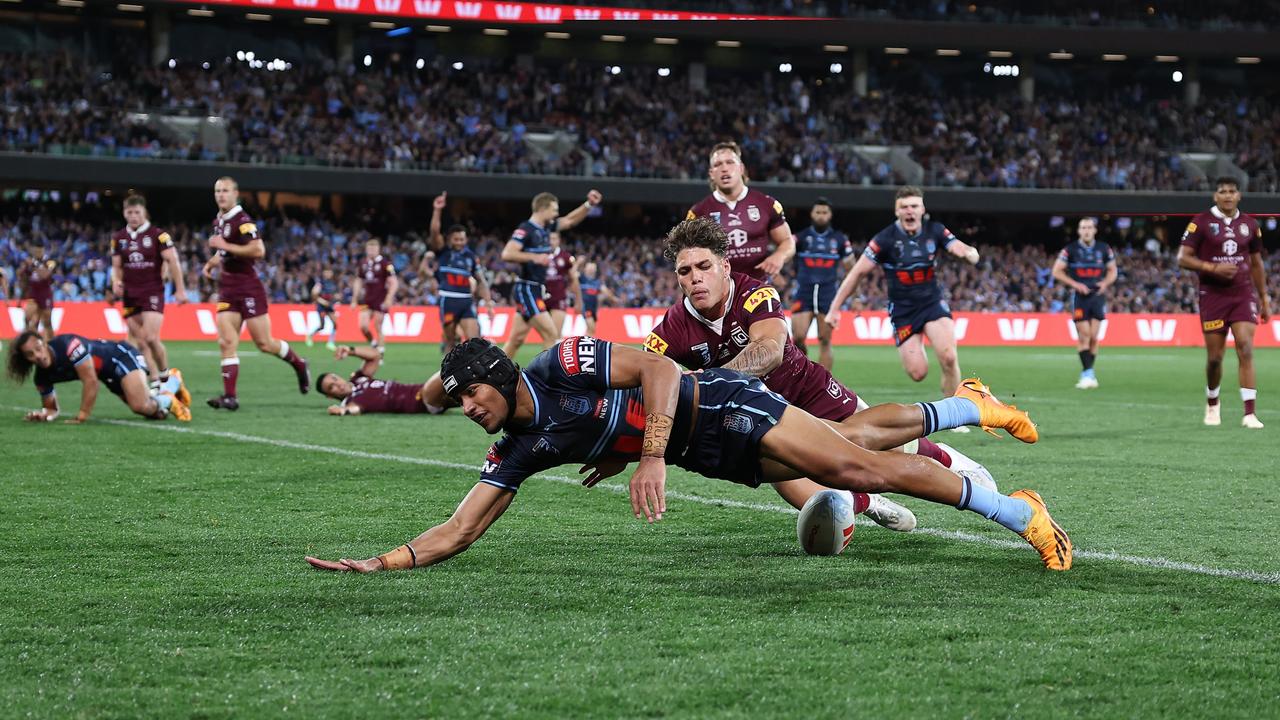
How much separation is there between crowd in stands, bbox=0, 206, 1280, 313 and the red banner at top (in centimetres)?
757

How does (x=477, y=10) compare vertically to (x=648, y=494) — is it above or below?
above

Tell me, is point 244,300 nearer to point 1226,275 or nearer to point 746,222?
point 746,222

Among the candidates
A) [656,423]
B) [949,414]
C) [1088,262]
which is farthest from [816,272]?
[656,423]

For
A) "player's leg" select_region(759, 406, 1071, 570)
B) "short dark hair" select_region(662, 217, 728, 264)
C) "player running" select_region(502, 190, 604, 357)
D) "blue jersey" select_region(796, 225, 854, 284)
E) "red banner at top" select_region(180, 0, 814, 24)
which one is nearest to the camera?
"player's leg" select_region(759, 406, 1071, 570)

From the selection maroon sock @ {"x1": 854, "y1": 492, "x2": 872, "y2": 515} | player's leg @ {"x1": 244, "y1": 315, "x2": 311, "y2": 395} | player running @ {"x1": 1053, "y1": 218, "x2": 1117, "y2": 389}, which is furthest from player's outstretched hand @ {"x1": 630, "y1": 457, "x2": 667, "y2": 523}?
player running @ {"x1": 1053, "y1": 218, "x2": 1117, "y2": 389}

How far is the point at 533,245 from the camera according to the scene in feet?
57.1

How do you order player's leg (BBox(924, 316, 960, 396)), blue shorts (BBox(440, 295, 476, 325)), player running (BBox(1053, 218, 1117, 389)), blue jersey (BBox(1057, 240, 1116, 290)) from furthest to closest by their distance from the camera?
1. blue jersey (BBox(1057, 240, 1116, 290))
2. player running (BBox(1053, 218, 1117, 389))
3. blue shorts (BBox(440, 295, 476, 325))
4. player's leg (BBox(924, 316, 960, 396))

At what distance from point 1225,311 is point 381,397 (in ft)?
28.0

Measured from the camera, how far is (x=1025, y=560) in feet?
20.4

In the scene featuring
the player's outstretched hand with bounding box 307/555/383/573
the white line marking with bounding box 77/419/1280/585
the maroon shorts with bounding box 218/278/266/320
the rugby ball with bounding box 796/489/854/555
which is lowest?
the white line marking with bounding box 77/419/1280/585

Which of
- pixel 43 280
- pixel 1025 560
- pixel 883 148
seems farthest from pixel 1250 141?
pixel 1025 560

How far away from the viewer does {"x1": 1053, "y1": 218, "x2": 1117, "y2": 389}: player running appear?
66.7 feet

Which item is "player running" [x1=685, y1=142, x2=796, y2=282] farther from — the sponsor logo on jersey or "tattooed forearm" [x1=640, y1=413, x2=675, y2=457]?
"tattooed forearm" [x1=640, y1=413, x2=675, y2=457]

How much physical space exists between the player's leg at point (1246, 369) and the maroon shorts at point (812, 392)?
24.8 feet
